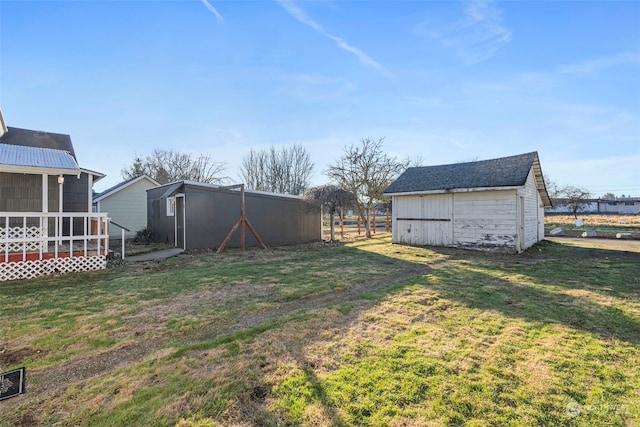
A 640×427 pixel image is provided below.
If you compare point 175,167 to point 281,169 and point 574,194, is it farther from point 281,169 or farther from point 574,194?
point 574,194

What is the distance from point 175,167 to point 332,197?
77.2ft

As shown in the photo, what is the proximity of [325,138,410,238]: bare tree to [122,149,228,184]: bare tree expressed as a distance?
14888 millimetres

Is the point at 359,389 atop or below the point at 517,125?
below

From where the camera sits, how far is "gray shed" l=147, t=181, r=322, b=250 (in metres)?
11.5

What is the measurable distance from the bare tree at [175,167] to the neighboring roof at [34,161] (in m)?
19.6

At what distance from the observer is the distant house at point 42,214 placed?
679 cm

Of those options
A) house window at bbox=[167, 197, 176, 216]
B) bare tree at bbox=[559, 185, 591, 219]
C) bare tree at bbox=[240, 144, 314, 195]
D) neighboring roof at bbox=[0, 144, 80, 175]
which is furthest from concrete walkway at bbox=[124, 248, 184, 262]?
bare tree at bbox=[559, 185, 591, 219]

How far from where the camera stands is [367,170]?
19.4 metres

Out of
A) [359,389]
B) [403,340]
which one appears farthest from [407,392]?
[403,340]

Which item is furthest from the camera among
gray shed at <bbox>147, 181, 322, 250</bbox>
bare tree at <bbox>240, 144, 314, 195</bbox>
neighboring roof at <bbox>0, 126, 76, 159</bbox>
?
bare tree at <bbox>240, 144, 314, 195</bbox>

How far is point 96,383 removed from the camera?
259 cm

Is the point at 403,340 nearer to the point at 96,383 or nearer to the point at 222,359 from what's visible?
the point at 222,359

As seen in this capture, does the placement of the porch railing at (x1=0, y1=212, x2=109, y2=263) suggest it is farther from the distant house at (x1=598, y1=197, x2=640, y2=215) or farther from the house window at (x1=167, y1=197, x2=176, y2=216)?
the distant house at (x1=598, y1=197, x2=640, y2=215)

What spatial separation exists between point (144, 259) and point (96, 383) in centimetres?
801
